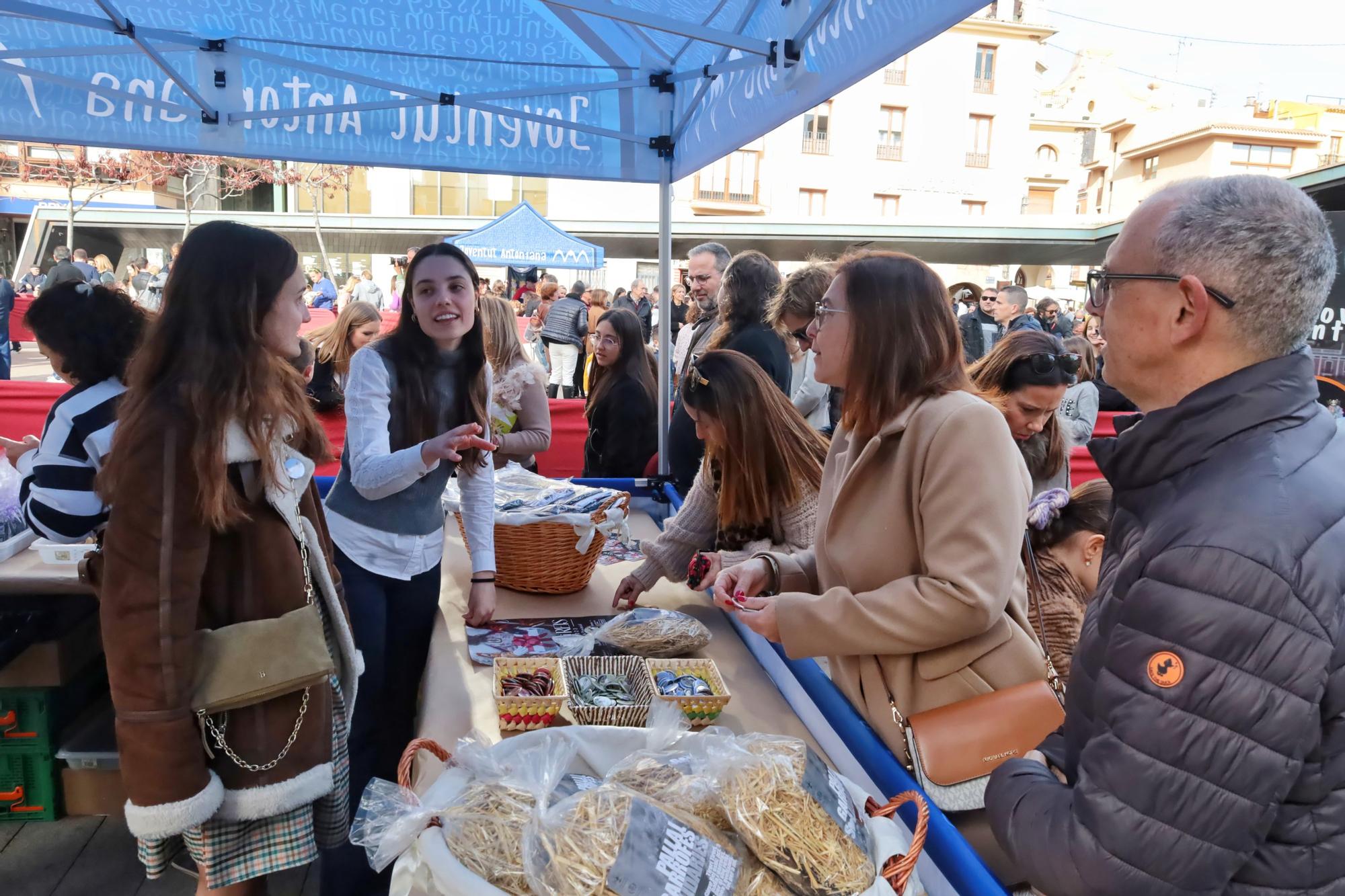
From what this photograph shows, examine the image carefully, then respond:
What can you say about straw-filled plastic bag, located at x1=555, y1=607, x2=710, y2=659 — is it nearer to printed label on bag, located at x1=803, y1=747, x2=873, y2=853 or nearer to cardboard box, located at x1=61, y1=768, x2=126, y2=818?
printed label on bag, located at x1=803, y1=747, x2=873, y2=853

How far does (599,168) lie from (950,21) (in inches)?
91.8

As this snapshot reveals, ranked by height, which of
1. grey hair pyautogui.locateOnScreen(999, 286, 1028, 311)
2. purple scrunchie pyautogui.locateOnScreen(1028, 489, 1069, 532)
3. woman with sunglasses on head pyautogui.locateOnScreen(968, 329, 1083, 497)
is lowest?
purple scrunchie pyautogui.locateOnScreen(1028, 489, 1069, 532)

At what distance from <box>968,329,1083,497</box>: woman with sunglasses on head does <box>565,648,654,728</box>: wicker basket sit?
1.48 meters

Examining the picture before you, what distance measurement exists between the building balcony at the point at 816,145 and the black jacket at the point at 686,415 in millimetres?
35816

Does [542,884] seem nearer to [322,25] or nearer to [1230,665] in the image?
[1230,665]

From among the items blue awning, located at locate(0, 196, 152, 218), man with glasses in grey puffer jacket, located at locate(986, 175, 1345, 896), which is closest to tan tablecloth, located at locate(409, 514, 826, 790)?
man with glasses in grey puffer jacket, located at locate(986, 175, 1345, 896)

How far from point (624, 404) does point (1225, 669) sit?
370cm

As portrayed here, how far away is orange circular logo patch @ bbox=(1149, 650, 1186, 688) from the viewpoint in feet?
2.76

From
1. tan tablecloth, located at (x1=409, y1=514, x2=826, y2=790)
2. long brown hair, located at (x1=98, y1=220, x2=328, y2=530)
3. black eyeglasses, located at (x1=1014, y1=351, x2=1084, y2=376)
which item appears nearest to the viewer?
long brown hair, located at (x1=98, y1=220, x2=328, y2=530)

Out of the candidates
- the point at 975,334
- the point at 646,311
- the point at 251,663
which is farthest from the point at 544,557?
the point at 646,311

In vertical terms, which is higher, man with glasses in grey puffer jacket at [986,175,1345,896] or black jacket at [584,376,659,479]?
man with glasses in grey puffer jacket at [986,175,1345,896]

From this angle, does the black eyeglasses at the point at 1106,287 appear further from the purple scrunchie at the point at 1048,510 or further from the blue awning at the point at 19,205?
the blue awning at the point at 19,205

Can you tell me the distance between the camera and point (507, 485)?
9.77 ft

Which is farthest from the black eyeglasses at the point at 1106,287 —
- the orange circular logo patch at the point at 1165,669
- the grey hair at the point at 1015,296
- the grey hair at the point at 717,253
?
the grey hair at the point at 1015,296
